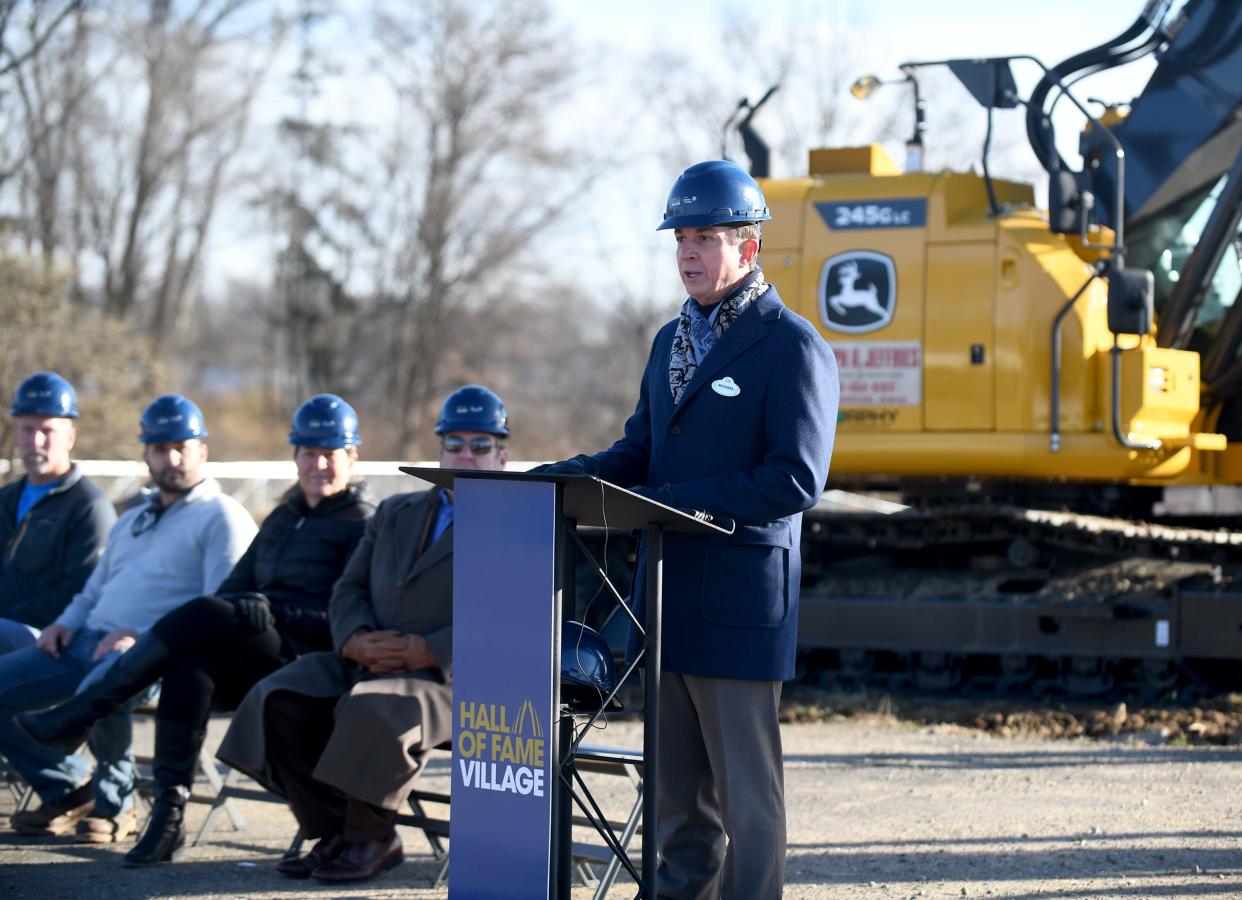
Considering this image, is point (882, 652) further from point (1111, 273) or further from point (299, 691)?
point (299, 691)

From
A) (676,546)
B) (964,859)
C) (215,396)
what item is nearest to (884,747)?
(964,859)

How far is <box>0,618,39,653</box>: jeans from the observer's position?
670cm

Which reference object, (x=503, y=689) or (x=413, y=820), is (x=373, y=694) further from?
(x=503, y=689)

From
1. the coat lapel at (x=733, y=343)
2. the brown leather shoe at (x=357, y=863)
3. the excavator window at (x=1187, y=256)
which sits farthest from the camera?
the excavator window at (x=1187, y=256)

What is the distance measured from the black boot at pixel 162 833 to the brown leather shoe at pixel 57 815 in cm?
62

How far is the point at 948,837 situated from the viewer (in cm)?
607

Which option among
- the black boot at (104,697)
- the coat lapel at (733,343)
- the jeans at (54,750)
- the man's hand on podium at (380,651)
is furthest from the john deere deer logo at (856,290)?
the coat lapel at (733,343)

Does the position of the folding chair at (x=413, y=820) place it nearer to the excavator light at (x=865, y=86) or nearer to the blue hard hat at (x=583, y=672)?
the blue hard hat at (x=583, y=672)

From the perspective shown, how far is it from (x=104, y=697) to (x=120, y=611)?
0.70 meters

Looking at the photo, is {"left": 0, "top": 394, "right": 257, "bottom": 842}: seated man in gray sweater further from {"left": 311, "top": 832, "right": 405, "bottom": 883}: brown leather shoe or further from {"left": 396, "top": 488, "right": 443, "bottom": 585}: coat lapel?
{"left": 311, "top": 832, "right": 405, "bottom": 883}: brown leather shoe

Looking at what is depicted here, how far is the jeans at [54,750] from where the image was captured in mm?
6242

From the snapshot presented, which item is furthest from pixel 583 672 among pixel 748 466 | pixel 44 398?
pixel 44 398

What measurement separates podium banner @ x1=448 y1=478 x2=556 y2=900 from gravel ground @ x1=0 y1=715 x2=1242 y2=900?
5.16ft

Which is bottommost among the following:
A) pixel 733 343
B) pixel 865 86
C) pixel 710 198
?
pixel 733 343
